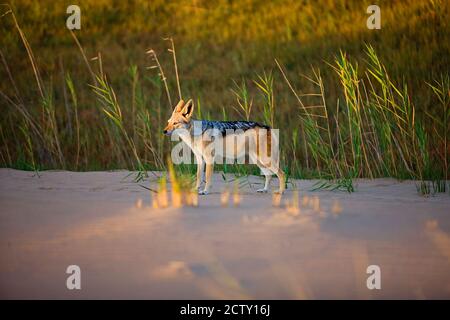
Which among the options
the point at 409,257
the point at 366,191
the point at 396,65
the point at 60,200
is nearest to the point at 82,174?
the point at 60,200

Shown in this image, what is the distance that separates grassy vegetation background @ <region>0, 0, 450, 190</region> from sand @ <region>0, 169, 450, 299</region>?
3765mm

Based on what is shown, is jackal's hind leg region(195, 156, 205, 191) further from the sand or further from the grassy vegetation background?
the grassy vegetation background

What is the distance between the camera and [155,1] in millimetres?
19922

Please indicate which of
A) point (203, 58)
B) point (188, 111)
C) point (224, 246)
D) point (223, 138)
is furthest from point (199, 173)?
point (203, 58)

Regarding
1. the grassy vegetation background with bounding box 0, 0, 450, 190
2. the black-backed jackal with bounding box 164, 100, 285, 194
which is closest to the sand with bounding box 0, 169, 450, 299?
the black-backed jackal with bounding box 164, 100, 285, 194

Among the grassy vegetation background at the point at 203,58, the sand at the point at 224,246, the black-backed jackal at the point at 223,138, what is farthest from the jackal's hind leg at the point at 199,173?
the grassy vegetation background at the point at 203,58

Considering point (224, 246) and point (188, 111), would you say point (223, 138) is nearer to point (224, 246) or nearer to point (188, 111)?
point (188, 111)

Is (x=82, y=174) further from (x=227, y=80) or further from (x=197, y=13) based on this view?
(x=197, y=13)

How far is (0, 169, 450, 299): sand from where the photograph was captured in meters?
3.81

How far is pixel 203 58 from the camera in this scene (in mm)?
16156

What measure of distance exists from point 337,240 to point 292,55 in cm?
1139

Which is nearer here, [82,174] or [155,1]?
[82,174]

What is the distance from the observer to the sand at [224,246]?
12.5ft

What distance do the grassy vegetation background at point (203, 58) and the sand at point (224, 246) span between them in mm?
3765
